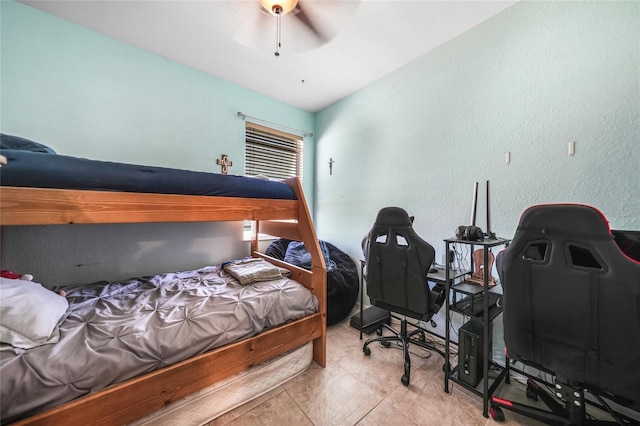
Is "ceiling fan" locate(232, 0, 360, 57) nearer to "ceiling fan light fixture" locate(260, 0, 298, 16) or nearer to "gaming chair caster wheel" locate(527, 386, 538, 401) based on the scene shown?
"ceiling fan light fixture" locate(260, 0, 298, 16)

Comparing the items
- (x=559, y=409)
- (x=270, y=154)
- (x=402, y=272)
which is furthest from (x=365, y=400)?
(x=270, y=154)

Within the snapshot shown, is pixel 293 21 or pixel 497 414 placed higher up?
pixel 293 21

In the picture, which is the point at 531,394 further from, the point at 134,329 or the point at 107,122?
the point at 107,122

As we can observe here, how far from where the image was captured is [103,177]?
44.2 inches

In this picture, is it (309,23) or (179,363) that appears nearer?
(179,363)

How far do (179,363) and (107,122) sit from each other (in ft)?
6.94

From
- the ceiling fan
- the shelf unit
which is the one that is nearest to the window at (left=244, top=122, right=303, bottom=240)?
the ceiling fan

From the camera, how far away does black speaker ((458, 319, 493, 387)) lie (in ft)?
4.59

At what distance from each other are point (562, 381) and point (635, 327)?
0.42 m

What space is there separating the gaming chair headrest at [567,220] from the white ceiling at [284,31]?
1485 millimetres

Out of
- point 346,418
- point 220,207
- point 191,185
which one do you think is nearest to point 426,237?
point 346,418

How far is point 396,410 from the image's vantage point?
130 cm

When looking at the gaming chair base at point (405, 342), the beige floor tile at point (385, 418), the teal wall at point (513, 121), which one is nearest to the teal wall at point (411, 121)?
the teal wall at point (513, 121)

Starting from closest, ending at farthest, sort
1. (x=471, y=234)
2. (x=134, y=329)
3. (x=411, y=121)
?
(x=134, y=329) < (x=471, y=234) < (x=411, y=121)
